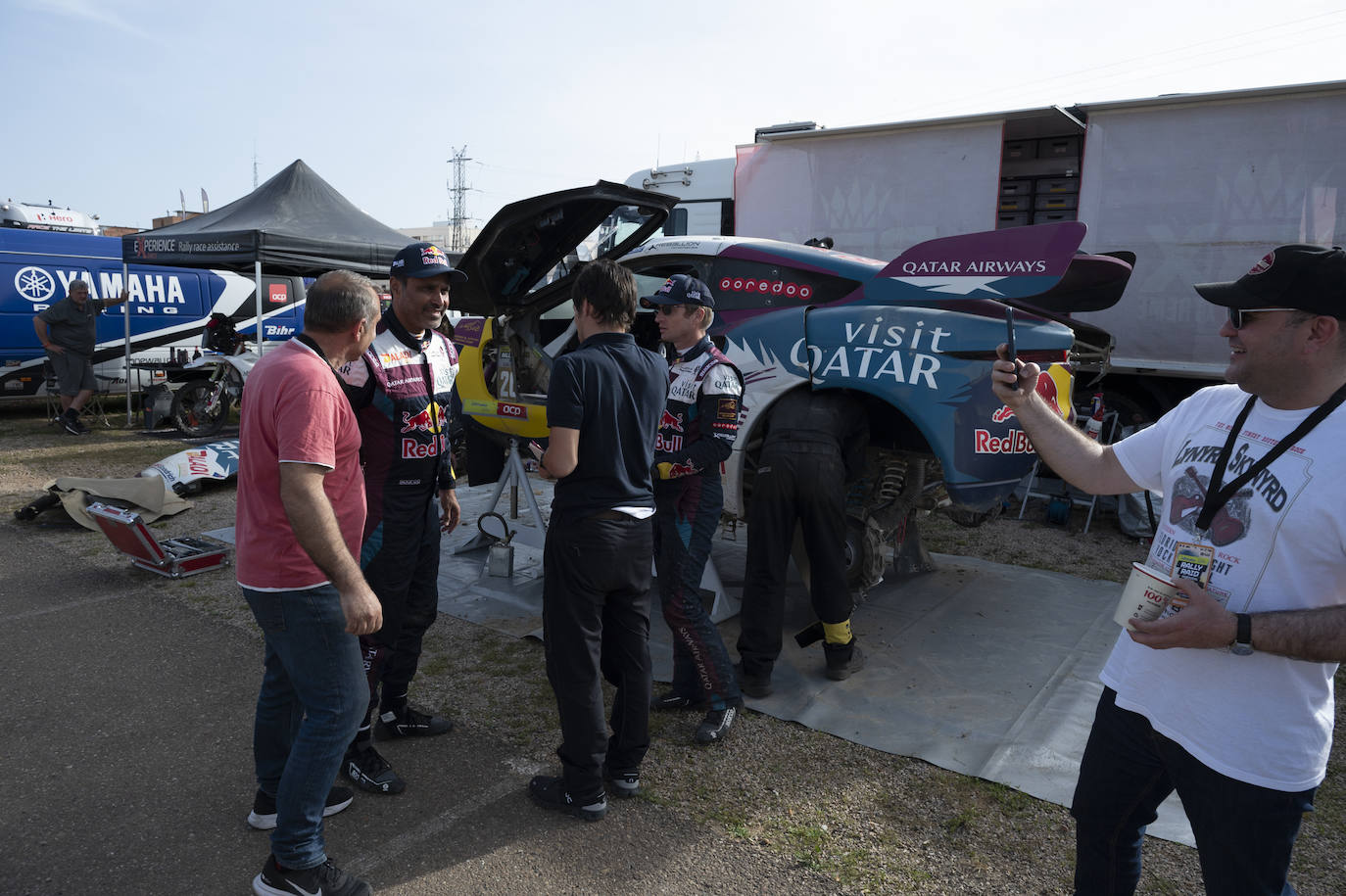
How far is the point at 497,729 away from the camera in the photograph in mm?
3385

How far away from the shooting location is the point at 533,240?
4828 millimetres

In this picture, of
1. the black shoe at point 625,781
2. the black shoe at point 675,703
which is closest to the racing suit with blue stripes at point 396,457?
the black shoe at point 625,781

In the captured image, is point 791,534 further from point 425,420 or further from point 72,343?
point 72,343

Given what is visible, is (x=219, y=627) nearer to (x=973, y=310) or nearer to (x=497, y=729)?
(x=497, y=729)

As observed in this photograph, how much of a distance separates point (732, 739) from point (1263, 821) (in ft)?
6.62

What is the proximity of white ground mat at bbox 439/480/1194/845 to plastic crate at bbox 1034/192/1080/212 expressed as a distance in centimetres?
444

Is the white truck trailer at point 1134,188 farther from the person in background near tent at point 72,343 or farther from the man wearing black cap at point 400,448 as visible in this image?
the person in background near tent at point 72,343

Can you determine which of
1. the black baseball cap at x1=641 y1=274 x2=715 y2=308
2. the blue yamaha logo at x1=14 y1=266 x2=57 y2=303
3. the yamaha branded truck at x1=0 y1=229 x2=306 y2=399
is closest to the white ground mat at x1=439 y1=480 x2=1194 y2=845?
the black baseball cap at x1=641 y1=274 x2=715 y2=308

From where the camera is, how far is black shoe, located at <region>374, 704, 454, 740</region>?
3270 mm

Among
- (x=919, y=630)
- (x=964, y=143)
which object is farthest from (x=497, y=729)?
(x=964, y=143)

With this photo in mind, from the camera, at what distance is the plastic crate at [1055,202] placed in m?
8.38

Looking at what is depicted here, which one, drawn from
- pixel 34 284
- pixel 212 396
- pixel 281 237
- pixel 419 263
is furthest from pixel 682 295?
pixel 34 284

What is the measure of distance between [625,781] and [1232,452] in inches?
83.5

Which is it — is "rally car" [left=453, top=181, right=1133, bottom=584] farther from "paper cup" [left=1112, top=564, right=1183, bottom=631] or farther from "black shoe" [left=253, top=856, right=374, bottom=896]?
"black shoe" [left=253, top=856, right=374, bottom=896]
